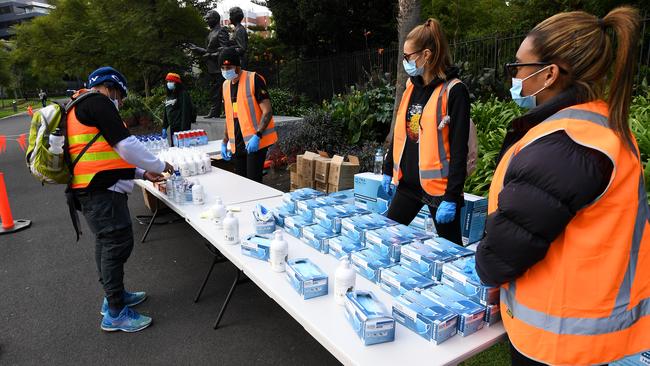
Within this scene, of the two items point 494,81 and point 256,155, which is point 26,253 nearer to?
point 256,155

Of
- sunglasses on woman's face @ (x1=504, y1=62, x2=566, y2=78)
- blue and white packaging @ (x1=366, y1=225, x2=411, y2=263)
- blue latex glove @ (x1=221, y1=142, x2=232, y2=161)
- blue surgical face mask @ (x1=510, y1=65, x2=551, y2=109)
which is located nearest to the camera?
sunglasses on woman's face @ (x1=504, y1=62, x2=566, y2=78)

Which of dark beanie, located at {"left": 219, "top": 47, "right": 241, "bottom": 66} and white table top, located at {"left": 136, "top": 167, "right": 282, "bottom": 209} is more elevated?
dark beanie, located at {"left": 219, "top": 47, "right": 241, "bottom": 66}

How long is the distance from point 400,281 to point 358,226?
534 mm

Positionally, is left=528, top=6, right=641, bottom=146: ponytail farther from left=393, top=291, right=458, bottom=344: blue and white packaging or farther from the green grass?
the green grass

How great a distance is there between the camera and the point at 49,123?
8.60ft

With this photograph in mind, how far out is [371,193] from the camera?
4121mm

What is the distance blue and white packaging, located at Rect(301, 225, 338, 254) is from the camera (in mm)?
2318

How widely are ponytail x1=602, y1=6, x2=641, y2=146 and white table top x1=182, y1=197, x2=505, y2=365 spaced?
90 cm

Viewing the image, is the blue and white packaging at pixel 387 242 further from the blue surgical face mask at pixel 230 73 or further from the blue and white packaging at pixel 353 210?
the blue surgical face mask at pixel 230 73

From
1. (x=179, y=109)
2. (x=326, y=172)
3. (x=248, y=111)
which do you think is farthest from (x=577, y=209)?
(x=179, y=109)

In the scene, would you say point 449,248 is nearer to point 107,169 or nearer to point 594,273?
point 594,273

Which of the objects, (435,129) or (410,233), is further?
(435,129)

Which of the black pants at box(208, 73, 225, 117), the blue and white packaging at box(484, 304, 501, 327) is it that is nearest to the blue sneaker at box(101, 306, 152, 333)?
the blue and white packaging at box(484, 304, 501, 327)

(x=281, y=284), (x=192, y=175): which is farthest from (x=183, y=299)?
(x=281, y=284)
